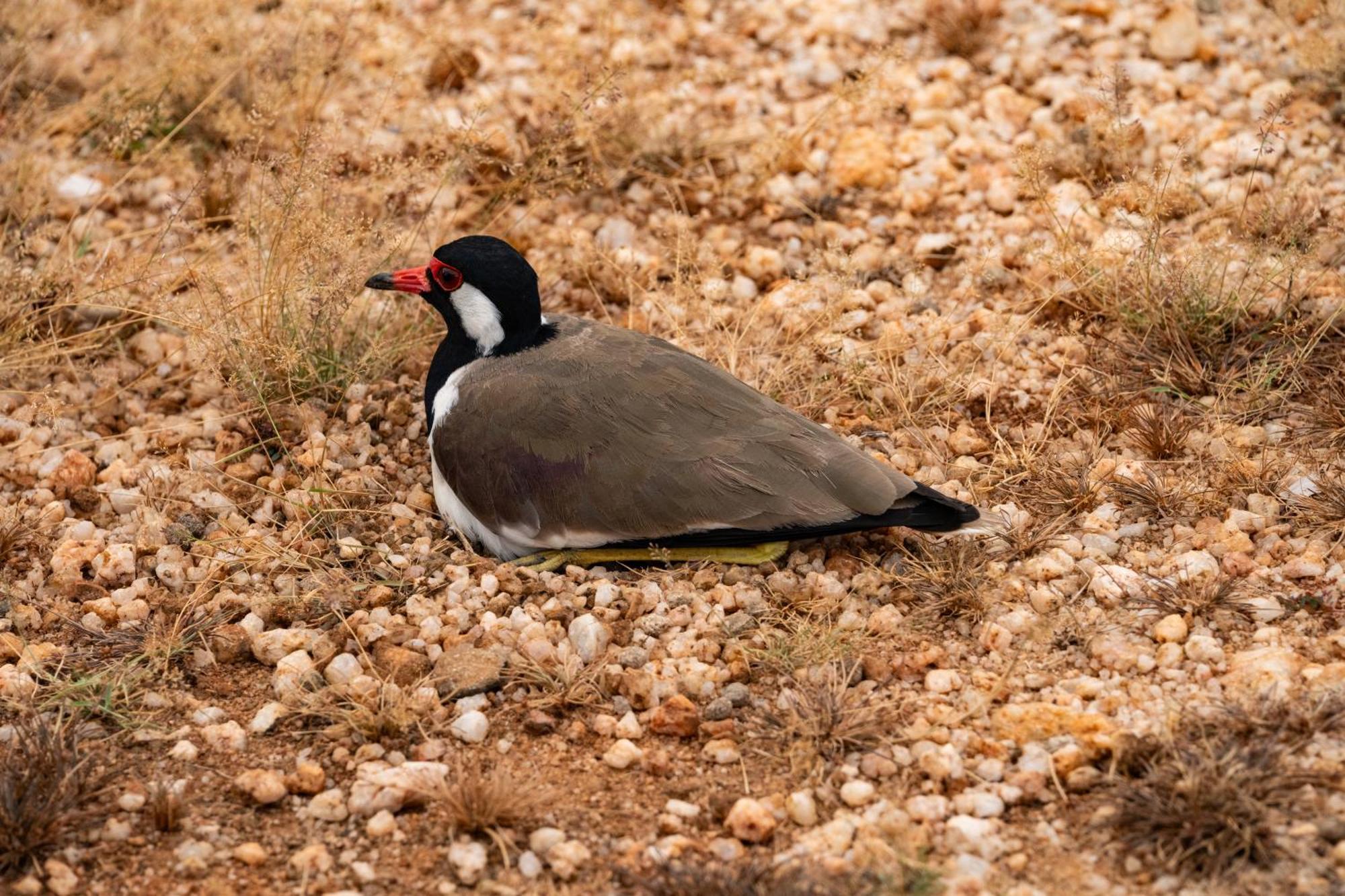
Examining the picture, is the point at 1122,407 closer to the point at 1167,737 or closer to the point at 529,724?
the point at 1167,737

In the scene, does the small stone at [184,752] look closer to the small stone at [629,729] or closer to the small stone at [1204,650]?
the small stone at [629,729]

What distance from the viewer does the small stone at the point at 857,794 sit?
3.52 meters

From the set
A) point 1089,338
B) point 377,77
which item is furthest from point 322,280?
point 1089,338

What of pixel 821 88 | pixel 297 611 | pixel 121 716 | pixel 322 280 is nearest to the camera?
pixel 121 716

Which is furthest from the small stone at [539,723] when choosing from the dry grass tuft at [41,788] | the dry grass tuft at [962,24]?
the dry grass tuft at [962,24]

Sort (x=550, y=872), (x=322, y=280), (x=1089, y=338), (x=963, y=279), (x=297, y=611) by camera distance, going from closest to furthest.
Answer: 1. (x=550, y=872)
2. (x=297, y=611)
3. (x=322, y=280)
4. (x=1089, y=338)
5. (x=963, y=279)

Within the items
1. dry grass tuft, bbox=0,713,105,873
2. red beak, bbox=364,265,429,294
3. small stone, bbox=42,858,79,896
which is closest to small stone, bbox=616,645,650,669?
dry grass tuft, bbox=0,713,105,873

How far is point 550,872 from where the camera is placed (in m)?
3.37

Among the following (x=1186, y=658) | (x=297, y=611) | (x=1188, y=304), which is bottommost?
(x=297, y=611)

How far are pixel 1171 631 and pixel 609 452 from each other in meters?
1.73

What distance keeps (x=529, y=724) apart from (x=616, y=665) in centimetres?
31

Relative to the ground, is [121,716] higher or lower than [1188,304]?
lower

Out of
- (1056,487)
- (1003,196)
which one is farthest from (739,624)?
(1003,196)

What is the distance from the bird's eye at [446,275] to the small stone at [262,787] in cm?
187
